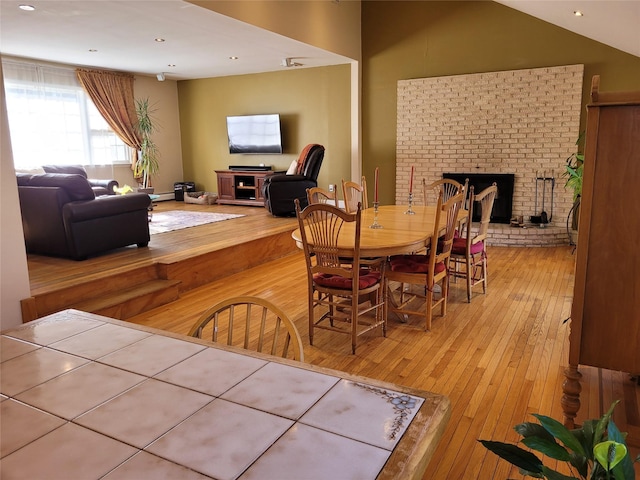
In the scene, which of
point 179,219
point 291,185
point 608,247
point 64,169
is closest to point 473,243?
point 608,247

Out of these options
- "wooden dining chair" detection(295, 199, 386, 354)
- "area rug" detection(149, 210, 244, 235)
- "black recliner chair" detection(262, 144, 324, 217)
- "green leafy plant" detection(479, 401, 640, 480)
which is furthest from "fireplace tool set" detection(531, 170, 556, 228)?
"green leafy plant" detection(479, 401, 640, 480)

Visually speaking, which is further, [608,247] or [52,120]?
[52,120]

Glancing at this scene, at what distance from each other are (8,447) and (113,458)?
0.63 ft

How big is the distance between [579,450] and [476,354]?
2.38 metres

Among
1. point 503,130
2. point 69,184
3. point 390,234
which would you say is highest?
point 503,130

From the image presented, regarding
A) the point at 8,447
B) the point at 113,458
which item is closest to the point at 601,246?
the point at 113,458

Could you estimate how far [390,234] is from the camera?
3375 mm

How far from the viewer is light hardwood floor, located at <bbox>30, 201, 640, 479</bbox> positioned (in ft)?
7.52

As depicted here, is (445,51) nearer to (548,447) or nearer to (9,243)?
(9,243)

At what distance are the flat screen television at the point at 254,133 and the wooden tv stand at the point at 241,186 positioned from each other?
1.69 ft

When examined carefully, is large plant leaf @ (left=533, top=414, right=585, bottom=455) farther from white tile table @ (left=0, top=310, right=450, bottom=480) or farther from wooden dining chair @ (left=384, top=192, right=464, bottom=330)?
wooden dining chair @ (left=384, top=192, right=464, bottom=330)

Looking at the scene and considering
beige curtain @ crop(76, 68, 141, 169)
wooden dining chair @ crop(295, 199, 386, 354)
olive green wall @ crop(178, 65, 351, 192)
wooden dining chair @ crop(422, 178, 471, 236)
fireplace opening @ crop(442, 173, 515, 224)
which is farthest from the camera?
olive green wall @ crop(178, 65, 351, 192)

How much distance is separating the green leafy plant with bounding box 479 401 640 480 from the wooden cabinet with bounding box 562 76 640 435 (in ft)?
4.24

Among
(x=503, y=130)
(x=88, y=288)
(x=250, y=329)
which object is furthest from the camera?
(x=503, y=130)
